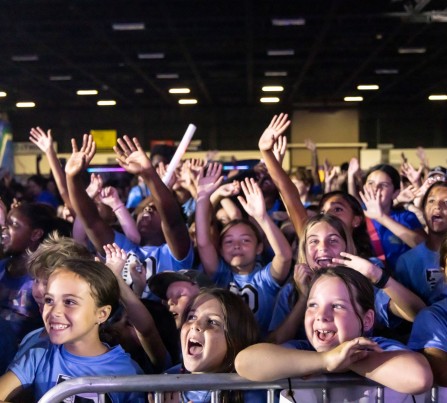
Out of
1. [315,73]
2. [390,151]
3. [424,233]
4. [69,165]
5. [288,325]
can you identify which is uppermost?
[315,73]

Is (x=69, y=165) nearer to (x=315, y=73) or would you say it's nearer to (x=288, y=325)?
(x=288, y=325)

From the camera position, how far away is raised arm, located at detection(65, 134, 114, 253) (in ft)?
13.6

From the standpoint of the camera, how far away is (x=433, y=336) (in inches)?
101

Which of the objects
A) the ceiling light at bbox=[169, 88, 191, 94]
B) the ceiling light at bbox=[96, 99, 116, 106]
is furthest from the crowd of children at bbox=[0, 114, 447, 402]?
the ceiling light at bbox=[96, 99, 116, 106]

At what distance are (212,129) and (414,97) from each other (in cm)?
660

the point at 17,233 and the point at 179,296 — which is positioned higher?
the point at 17,233

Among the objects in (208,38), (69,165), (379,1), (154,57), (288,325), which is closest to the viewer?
(288,325)

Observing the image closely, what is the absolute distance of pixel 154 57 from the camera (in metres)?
15.0

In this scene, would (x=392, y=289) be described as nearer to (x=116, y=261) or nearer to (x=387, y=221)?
(x=116, y=261)

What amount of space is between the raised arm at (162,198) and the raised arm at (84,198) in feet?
0.81

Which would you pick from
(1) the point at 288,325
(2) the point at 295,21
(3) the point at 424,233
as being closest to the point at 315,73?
(2) the point at 295,21

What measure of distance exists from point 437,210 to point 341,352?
2125mm

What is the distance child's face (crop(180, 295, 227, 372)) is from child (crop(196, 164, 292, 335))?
868mm

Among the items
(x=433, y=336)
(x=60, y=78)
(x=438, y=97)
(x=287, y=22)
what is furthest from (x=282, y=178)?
(x=438, y=97)
